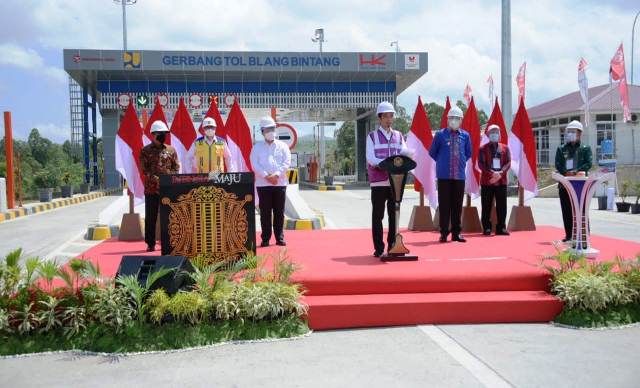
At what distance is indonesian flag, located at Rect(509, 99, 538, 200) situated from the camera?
348 inches

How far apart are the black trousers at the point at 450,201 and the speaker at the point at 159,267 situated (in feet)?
12.4

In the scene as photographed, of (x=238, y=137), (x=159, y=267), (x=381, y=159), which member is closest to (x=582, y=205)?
(x=381, y=159)

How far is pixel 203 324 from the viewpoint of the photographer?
15.2 feet

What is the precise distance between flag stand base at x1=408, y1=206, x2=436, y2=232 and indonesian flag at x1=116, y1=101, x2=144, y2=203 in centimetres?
404

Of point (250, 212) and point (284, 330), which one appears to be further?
point (250, 212)

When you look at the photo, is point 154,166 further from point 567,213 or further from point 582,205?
point 567,213

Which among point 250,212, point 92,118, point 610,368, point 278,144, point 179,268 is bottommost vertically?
point 610,368

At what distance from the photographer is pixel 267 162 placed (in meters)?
7.48

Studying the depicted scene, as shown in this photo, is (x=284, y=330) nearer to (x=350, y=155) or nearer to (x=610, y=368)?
(x=610, y=368)

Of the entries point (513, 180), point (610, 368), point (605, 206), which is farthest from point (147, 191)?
point (513, 180)

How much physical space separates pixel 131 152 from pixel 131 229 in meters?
1.11

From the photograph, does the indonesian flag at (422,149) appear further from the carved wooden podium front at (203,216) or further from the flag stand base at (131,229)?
the flag stand base at (131,229)

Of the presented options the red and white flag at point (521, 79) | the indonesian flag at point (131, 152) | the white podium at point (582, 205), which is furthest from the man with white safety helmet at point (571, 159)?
the red and white flag at point (521, 79)

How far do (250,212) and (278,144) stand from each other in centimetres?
187
